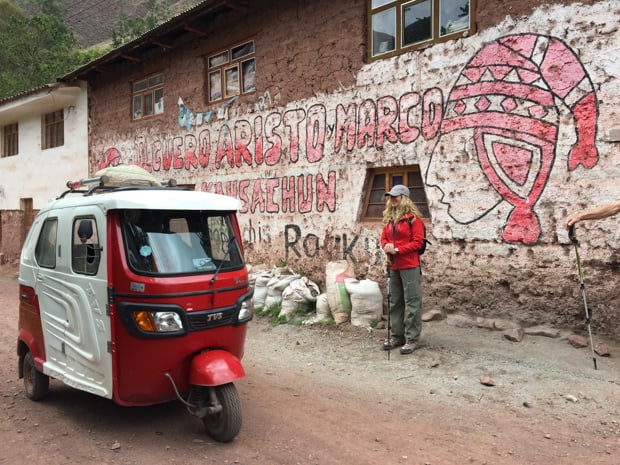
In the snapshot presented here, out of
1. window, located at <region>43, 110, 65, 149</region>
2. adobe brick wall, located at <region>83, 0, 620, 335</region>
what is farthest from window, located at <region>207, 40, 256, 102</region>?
window, located at <region>43, 110, 65, 149</region>

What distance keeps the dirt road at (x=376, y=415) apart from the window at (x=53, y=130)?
12463mm

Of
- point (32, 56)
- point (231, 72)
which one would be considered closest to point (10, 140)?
point (231, 72)

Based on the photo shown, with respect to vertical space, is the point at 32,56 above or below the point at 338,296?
above

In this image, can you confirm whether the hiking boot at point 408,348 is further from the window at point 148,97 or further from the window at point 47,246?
the window at point 148,97

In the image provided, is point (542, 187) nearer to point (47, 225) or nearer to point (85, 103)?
point (47, 225)

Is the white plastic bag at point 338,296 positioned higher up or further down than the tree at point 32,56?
further down

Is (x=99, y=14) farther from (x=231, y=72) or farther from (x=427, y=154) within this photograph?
(x=427, y=154)

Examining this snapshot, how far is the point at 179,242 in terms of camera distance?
→ 4008 mm

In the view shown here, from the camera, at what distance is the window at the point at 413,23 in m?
7.23

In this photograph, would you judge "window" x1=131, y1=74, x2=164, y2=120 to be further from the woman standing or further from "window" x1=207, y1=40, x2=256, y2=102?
the woman standing

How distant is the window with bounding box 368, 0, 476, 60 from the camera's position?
7.23 metres

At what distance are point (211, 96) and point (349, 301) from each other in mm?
6344

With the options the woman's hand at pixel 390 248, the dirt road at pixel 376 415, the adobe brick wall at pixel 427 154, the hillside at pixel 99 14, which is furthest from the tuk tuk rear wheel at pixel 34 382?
the hillside at pixel 99 14

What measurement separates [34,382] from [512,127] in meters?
6.28
